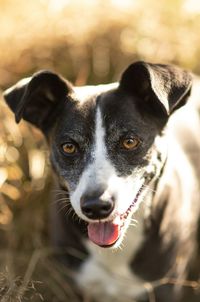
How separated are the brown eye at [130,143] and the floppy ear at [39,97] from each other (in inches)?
23.5

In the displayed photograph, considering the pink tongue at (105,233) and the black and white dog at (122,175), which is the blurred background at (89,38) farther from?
the pink tongue at (105,233)

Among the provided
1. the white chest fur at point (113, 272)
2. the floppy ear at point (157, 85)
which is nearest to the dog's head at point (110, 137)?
the floppy ear at point (157, 85)

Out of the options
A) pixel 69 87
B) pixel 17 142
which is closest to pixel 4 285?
pixel 69 87

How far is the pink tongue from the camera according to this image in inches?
148

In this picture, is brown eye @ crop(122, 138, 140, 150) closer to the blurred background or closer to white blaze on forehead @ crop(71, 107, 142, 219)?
white blaze on forehead @ crop(71, 107, 142, 219)

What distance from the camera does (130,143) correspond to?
3.81m

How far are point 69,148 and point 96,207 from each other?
518mm

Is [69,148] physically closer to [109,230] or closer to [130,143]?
[130,143]

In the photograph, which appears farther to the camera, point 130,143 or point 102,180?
point 130,143

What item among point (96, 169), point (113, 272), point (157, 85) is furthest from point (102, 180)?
point (113, 272)

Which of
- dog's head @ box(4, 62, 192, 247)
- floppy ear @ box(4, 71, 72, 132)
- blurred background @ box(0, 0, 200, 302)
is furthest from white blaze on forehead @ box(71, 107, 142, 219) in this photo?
blurred background @ box(0, 0, 200, 302)

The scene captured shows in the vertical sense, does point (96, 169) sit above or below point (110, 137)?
below

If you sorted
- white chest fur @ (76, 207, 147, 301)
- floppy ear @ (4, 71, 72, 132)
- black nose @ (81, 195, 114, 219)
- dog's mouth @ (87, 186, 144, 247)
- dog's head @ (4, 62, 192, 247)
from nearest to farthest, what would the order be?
1. black nose @ (81, 195, 114, 219)
2. dog's head @ (4, 62, 192, 247)
3. dog's mouth @ (87, 186, 144, 247)
4. floppy ear @ (4, 71, 72, 132)
5. white chest fur @ (76, 207, 147, 301)

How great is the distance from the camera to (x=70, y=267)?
15.6 feet
